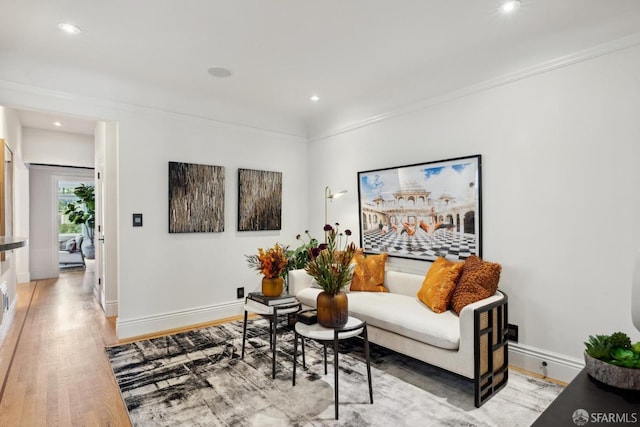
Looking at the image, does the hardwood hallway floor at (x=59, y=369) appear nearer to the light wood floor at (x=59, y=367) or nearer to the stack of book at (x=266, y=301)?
the light wood floor at (x=59, y=367)

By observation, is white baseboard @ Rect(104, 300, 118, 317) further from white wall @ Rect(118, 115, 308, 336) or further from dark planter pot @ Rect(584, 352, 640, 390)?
dark planter pot @ Rect(584, 352, 640, 390)

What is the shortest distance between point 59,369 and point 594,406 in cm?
359

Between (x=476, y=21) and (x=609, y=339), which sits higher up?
(x=476, y=21)

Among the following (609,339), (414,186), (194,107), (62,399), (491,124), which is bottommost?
(62,399)

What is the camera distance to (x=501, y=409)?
229cm

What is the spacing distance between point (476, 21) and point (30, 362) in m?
4.53

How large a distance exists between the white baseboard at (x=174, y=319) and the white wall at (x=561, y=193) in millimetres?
3017

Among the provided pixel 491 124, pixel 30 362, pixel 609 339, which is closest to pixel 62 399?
pixel 30 362

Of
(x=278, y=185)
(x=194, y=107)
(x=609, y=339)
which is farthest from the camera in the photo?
(x=278, y=185)

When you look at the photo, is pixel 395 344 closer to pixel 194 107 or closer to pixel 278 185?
pixel 278 185

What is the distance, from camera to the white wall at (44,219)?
22.5ft

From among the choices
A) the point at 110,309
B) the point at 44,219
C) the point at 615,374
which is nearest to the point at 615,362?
the point at 615,374

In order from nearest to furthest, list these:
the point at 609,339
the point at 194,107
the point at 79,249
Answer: the point at 609,339 → the point at 194,107 → the point at 79,249

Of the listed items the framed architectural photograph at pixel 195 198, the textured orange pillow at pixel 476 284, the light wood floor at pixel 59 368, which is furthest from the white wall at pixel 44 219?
the textured orange pillow at pixel 476 284
